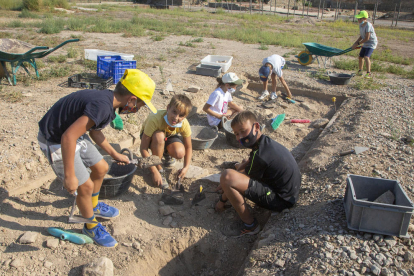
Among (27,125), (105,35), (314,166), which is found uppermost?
(105,35)

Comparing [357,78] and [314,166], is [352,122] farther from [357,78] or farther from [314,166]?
[357,78]

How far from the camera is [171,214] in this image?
3467mm

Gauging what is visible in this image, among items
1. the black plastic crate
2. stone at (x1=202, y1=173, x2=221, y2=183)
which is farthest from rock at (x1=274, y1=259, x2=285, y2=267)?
the black plastic crate

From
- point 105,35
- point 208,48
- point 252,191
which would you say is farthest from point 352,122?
point 105,35

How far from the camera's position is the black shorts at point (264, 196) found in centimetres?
303

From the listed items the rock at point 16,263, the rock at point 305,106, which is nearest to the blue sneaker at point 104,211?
the rock at point 16,263

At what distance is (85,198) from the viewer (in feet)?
8.95

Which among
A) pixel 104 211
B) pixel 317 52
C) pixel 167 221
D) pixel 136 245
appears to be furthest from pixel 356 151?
pixel 317 52

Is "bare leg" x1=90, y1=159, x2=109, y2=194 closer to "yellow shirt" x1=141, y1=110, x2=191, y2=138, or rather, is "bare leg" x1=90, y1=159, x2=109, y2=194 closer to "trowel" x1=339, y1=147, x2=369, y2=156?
"yellow shirt" x1=141, y1=110, x2=191, y2=138

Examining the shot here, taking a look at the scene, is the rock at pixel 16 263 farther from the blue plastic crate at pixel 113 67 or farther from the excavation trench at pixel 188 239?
the blue plastic crate at pixel 113 67

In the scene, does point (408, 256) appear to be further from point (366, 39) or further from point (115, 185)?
point (366, 39)

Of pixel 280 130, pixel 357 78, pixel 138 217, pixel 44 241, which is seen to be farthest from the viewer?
pixel 357 78

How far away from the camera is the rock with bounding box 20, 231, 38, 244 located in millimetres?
2811

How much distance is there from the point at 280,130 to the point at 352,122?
1.23 meters
